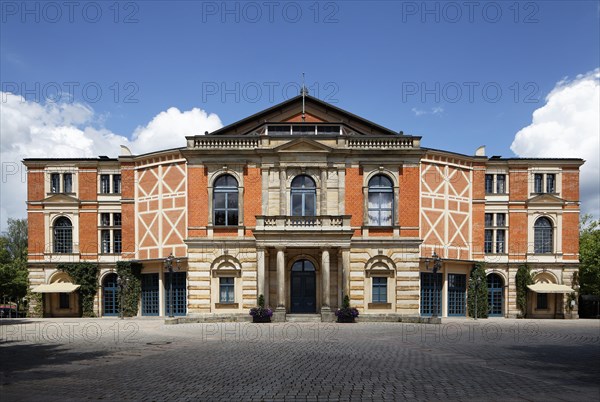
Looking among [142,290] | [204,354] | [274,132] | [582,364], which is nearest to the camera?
[582,364]

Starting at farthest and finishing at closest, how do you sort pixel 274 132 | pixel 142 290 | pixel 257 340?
pixel 142 290 < pixel 274 132 < pixel 257 340

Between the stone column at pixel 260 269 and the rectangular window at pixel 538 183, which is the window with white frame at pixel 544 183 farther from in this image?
the stone column at pixel 260 269

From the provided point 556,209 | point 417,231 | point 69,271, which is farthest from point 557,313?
point 69,271

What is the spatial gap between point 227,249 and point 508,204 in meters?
23.9

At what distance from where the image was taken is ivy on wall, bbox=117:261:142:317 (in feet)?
118

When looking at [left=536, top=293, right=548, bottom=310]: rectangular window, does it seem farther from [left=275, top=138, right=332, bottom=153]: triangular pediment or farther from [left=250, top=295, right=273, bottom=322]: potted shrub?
[left=250, top=295, right=273, bottom=322]: potted shrub

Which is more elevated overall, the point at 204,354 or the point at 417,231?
the point at 417,231

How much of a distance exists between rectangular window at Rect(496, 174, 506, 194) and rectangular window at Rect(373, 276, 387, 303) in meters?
15.2

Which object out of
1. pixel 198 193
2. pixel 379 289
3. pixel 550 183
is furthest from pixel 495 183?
pixel 198 193

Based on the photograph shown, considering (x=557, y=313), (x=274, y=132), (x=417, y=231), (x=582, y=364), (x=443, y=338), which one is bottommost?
(x=557, y=313)

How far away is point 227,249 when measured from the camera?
98.5ft

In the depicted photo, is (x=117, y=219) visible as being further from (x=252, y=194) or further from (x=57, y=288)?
(x=252, y=194)

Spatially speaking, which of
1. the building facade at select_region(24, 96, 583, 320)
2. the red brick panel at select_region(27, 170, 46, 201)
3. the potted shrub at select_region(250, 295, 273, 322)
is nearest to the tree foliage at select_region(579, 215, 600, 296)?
the building facade at select_region(24, 96, 583, 320)

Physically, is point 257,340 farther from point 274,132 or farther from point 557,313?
point 557,313
